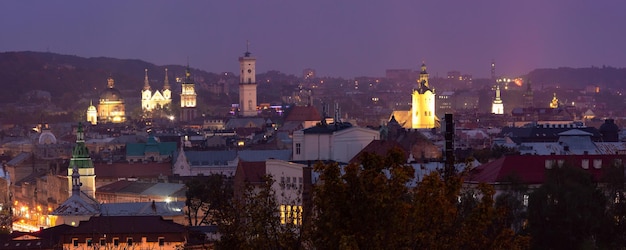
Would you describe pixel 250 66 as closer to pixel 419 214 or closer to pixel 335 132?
pixel 335 132

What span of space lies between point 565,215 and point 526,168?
34.6ft

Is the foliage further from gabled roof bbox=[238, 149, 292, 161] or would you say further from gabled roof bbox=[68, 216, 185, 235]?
gabled roof bbox=[238, 149, 292, 161]

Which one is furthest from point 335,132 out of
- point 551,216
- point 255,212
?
point 255,212

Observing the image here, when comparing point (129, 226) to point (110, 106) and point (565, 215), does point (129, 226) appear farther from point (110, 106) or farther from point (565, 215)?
point (110, 106)

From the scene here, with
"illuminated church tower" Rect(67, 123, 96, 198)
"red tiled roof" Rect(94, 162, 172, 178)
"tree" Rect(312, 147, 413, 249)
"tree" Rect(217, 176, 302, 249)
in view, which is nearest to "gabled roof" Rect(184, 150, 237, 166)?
"red tiled roof" Rect(94, 162, 172, 178)

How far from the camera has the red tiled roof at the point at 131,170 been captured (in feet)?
287

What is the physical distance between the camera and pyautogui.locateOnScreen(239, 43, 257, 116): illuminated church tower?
18527 centimetres

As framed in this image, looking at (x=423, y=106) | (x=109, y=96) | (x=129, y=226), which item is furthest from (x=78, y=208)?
(x=109, y=96)

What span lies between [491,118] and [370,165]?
160 metres

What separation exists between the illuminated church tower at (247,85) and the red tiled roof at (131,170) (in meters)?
92.9

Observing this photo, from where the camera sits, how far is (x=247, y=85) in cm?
18762

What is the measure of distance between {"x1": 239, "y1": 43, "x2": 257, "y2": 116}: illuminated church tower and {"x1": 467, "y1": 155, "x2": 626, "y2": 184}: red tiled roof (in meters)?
Result: 134

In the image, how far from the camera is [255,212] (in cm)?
2356

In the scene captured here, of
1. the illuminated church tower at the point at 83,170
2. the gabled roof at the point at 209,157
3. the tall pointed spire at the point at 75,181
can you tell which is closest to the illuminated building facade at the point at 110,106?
the gabled roof at the point at 209,157
